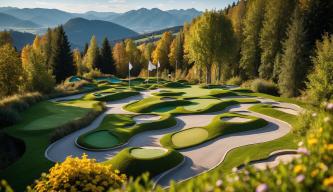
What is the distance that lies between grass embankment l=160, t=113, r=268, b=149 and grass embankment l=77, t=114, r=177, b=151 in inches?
111

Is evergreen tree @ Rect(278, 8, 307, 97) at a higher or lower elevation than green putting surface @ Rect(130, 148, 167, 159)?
higher

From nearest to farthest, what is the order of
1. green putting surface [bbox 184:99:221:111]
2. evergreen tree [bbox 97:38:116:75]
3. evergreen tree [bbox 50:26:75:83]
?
1. green putting surface [bbox 184:99:221:111]
2. evergreen tree [bbox 50:26:75:83]
3. evergreen tree [bbox 97:38:116:75]

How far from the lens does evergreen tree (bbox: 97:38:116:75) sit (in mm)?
81562

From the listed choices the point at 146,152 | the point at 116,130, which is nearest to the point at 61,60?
the point at 116,130

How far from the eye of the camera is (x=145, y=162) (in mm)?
19094

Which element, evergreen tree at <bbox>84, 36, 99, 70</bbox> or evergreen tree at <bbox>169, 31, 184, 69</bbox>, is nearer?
evergreen tree at <bbox>169, 31, 184, 69</bbox>

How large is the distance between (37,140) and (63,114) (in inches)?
332

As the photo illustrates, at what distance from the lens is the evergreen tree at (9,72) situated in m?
42.5

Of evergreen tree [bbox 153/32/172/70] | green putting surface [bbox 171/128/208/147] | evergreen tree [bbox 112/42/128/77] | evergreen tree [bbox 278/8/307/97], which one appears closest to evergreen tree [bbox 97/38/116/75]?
evergreen tree [bbox 112/42/128/77]

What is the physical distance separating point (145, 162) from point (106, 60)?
6509cm

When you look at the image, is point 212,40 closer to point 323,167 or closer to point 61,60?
point 61,60

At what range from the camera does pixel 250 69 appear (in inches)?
2287

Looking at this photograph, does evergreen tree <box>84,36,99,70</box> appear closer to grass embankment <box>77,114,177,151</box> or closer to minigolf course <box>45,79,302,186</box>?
minigolf course <box>45,79,302,186</box>

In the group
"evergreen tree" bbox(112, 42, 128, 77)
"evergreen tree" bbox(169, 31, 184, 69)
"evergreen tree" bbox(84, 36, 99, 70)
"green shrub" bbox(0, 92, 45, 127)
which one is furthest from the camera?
"evergreen tree" bbox(112, 42, 128, 77)
